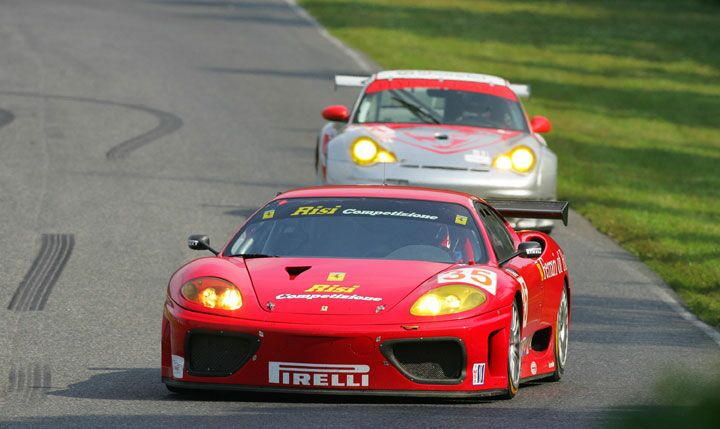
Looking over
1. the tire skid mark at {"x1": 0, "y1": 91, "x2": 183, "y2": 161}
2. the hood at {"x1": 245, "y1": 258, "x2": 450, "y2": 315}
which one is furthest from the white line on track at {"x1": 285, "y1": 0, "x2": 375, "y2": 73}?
the hood at {"x1": 245, "y1": 258, "x2": 450, "y2": 315}

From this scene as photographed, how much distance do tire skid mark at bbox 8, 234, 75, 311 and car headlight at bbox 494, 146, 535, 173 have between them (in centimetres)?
384

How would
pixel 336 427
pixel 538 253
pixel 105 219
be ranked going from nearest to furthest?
pixel 336 427, pixel 538 253, pixel 105 219

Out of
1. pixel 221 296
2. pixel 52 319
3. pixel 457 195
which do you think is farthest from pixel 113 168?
pixel 221 296

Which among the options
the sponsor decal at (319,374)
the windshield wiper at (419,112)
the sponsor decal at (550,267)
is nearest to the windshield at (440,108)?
the windshield wiper at (419,112)

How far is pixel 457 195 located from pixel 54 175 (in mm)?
9249

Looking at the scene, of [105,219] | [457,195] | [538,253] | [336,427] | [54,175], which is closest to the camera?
[336,427]

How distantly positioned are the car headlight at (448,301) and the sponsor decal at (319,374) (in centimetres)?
41

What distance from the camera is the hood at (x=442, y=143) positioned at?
564 inches

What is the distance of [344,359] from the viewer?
7.52 m

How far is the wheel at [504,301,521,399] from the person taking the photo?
7944mm

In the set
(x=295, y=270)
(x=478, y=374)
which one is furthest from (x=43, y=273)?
(x=478, y=374)

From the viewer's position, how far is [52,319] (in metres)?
10.5

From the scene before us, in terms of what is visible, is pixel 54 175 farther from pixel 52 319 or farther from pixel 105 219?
pixel 52 319

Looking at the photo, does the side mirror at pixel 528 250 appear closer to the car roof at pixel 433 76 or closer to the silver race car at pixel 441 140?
the silver race car at pixel 441 140
